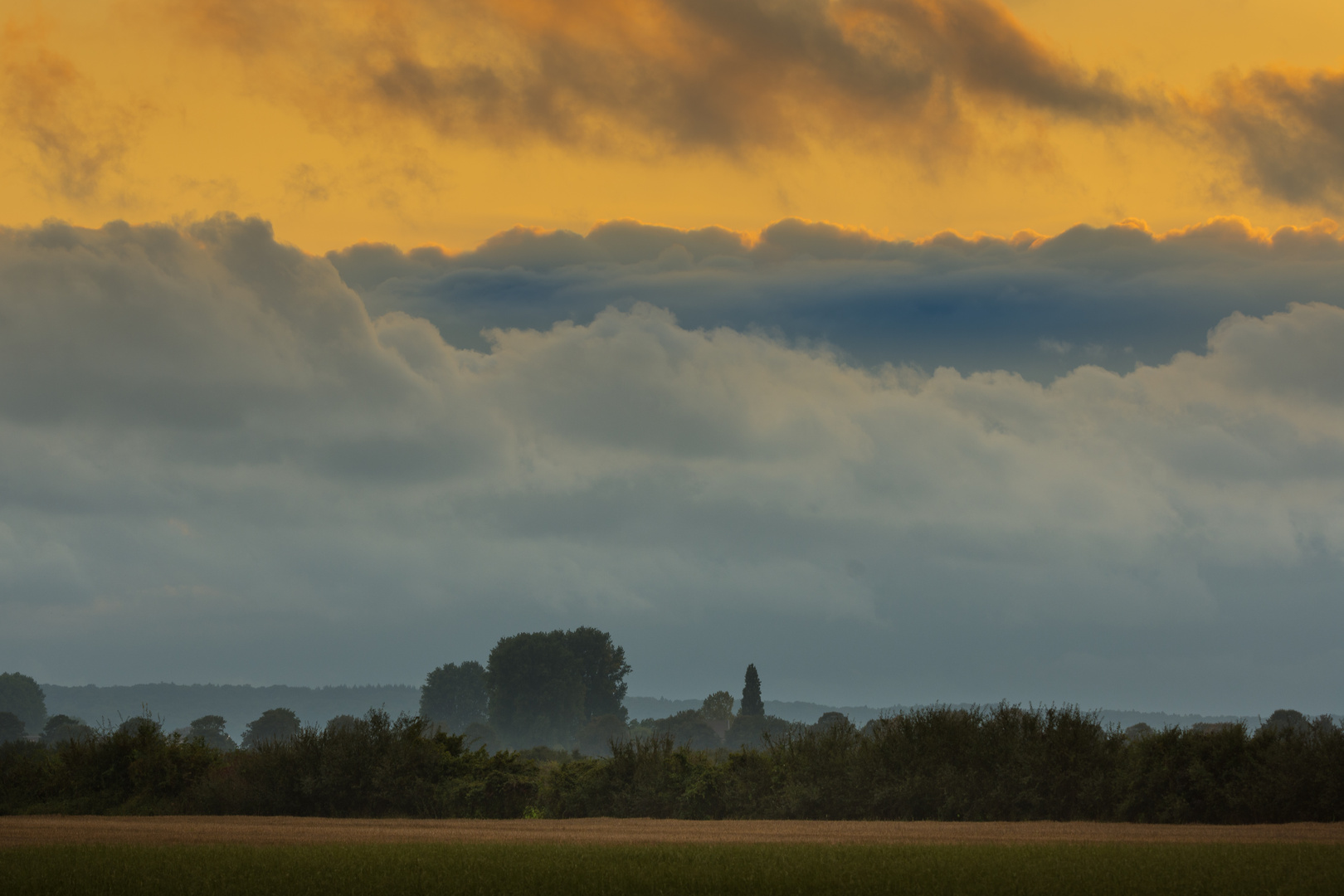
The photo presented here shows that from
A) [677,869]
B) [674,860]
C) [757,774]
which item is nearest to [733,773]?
[757,774]

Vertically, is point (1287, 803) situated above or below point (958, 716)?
below

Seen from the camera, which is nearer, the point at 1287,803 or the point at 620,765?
the point at 1287,803

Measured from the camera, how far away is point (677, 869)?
17703 millimetres

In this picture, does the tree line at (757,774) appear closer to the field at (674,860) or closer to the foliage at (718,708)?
the field at (674,860)

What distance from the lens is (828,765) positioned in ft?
103

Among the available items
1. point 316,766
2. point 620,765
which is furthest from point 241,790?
point 620,765

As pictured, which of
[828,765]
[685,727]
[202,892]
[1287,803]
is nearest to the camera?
[202,892]

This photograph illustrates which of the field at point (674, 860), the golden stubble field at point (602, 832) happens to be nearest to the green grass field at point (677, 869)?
the field at point (674, 860)

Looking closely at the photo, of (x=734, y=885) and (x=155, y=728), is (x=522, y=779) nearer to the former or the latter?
(x=155, y=728)

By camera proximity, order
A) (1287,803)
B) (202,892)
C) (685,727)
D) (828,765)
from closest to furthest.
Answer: (202,892) → (1287,803) → (828,765) → (685,727)

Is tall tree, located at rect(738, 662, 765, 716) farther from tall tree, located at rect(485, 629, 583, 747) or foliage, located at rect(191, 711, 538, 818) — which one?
foliage, located at rect(191, 711, 538, 818)

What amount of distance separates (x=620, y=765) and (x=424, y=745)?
6.13 m

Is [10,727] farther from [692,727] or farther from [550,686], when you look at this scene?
[692,727]

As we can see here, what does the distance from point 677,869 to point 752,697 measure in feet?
427
